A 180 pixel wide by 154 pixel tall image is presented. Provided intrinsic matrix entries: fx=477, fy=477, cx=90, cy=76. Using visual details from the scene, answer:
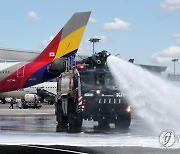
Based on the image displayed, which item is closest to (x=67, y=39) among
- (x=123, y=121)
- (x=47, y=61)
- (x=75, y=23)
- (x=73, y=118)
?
(x=75, y=23)

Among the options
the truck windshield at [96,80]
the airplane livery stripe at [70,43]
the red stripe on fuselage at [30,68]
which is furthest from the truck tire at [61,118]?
the airplane livery stripe at [70,43]

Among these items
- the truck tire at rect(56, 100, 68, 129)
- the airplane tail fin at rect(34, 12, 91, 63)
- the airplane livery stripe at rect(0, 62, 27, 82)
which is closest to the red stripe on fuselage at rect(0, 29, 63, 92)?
the airplane tail fin at rect(34, 12, 91, 63)

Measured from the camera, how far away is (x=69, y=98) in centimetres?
1869

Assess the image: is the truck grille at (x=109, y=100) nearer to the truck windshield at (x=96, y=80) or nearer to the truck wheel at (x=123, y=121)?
the truck windshield at (x=96, y=80)

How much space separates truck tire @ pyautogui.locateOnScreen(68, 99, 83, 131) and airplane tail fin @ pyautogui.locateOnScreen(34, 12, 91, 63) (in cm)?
1379

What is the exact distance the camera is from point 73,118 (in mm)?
18328

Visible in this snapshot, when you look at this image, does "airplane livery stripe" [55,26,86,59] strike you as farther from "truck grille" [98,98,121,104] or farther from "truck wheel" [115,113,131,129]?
"truck grille" [98,98,121,104]

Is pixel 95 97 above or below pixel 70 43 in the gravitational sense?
below

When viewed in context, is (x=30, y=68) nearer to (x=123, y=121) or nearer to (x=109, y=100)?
(x=123, y=121)

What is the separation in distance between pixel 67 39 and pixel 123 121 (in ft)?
51.7

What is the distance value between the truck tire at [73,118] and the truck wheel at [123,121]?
56.9 inches

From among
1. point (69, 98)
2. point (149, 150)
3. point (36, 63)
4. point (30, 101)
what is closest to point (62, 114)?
point (69, 98)

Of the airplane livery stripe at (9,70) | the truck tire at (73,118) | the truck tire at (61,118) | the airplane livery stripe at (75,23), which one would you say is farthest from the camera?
the airplane livery stripe at (75,23)

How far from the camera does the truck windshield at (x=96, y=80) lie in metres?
17.6
